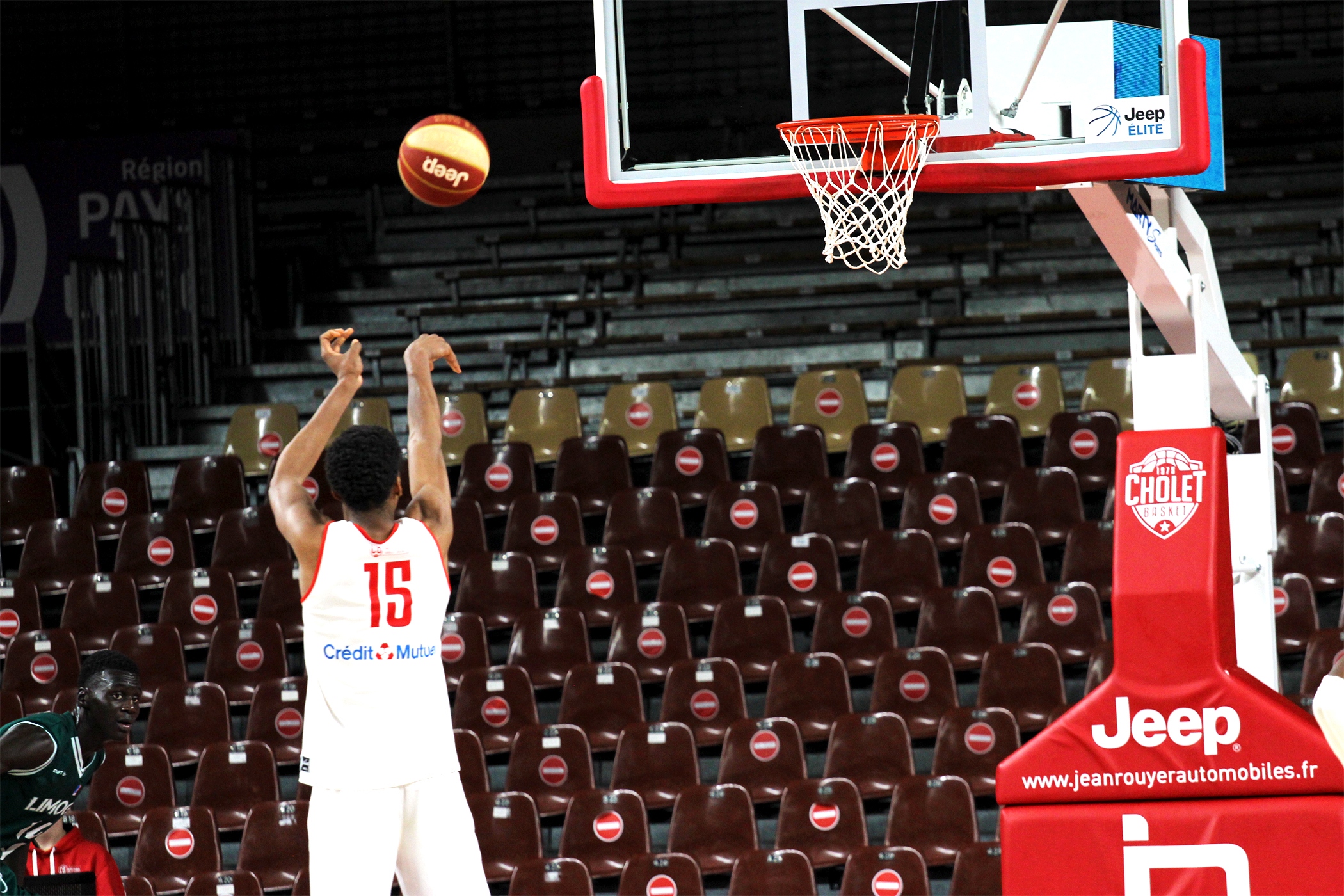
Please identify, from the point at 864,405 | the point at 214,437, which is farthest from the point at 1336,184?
the point at 214,437

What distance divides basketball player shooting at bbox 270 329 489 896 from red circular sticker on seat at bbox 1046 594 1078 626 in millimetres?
4609

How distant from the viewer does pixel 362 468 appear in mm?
3951

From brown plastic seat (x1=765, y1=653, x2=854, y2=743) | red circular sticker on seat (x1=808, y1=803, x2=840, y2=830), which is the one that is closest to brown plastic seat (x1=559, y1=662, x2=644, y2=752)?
brown plastic seat (x1=765, y1=653, x2=854, y2=743)

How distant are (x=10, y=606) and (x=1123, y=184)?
6635 millimetres

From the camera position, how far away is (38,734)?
4.73m

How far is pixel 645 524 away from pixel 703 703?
1435mm

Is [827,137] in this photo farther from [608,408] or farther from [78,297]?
[78,297]

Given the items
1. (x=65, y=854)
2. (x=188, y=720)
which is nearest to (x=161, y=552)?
(x=188, y=720)

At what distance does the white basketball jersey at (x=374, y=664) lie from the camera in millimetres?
3885

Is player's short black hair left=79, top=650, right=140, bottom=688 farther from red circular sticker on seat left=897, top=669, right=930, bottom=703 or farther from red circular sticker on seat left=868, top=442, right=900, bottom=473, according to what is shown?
red circular sticker on seat left=868, top=442, right=900, bottom=473

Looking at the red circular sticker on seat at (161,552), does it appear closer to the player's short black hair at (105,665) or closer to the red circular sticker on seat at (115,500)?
the red circular sticker on seat at (115,500)

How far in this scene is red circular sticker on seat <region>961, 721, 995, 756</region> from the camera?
24.3 ft

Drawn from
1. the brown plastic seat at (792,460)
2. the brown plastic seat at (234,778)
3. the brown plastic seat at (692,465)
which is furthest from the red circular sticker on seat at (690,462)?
the brown plastic seat at (234,778)

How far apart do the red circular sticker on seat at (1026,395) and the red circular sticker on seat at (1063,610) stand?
2.17m
